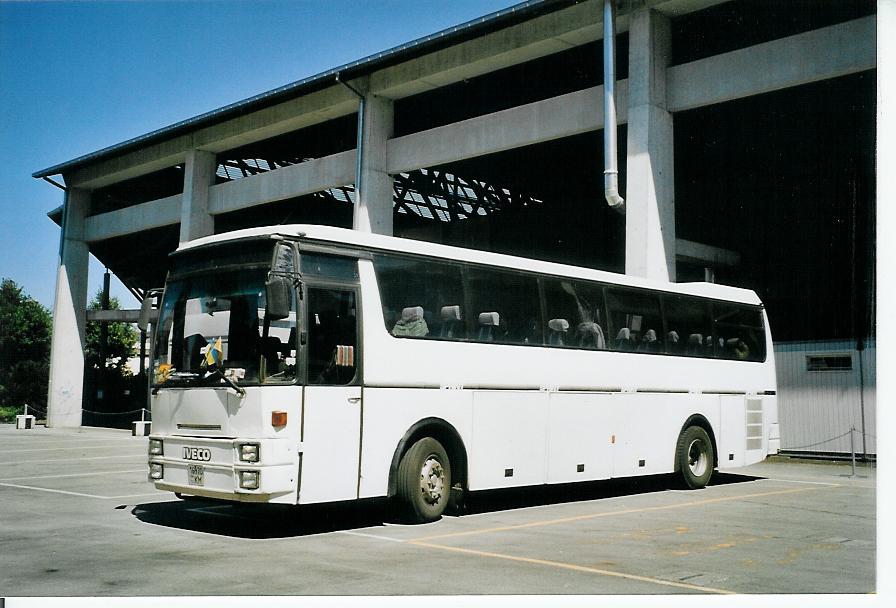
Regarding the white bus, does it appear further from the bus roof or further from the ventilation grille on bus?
the ventilation grille on bus

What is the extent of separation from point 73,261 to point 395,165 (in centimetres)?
1985

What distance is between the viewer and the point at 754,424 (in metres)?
17.1

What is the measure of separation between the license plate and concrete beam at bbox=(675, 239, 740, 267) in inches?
608

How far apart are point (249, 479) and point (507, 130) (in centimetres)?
1489

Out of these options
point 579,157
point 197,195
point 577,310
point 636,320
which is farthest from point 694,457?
point 197,195

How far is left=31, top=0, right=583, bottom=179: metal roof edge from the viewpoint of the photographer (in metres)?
20.8

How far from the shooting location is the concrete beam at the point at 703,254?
23.5 metres

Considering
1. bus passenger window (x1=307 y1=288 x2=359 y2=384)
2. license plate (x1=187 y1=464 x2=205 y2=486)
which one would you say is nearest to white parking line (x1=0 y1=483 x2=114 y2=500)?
license plate (x1=187 y1=464 x2=205 y2=486)

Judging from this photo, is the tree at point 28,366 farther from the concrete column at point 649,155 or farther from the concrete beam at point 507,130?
the concrete column at point 649,155

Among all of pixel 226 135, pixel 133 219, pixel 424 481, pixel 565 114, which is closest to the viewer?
pixel 424 481

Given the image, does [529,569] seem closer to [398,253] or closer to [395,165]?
[398,253]

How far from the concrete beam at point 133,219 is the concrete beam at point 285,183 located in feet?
9.67

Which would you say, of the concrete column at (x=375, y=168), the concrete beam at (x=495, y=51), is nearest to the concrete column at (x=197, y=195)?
the concrete column at (x=375, y=168)

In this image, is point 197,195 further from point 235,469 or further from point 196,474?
point 235,469
